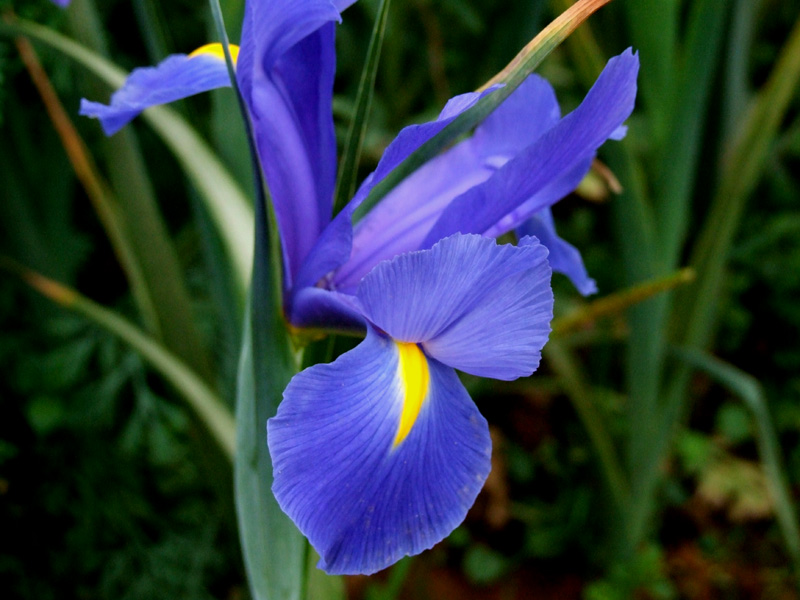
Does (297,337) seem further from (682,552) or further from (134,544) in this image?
(682,552)

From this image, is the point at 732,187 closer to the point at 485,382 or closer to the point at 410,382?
the point at 485,382

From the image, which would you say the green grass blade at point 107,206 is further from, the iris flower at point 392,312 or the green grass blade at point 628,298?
the green grass blade at point 628,298

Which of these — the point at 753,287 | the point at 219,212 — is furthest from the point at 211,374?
the point at 753,287

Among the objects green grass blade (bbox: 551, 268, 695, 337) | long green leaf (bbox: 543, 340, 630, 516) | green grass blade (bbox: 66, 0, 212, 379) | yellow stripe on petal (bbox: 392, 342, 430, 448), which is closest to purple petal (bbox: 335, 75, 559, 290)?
yellow stripe on petal (bbox: 392, 342, 430, 448)

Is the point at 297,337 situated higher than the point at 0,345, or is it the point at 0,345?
the point at 0,345

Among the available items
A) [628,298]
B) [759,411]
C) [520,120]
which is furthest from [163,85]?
[759,411]

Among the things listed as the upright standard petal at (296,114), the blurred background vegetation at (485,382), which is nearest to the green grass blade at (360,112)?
the upright standard petal at (296,114)
